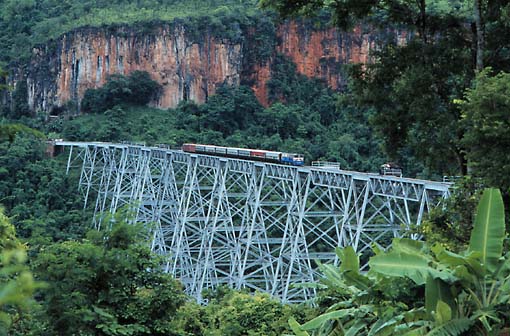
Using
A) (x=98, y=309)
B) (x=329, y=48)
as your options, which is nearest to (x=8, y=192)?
(x=329, y=48)

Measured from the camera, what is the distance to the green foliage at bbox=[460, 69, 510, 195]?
7.64 metres

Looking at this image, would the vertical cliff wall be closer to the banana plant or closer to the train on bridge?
the train on bridge

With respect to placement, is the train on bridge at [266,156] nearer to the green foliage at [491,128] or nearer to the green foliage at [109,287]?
the green foliage at [109,287]

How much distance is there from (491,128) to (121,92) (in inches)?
1967

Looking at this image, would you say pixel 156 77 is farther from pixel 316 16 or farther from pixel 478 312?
pixel 478 312

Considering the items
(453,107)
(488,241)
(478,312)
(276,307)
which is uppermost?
(453,107)

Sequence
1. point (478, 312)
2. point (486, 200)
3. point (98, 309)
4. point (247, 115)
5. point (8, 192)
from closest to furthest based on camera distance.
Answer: point (478, 312)
point (486, 200)
point (98, 309)
point (8, 192)
point (247, 115)

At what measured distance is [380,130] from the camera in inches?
393

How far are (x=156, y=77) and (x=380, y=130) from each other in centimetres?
4793

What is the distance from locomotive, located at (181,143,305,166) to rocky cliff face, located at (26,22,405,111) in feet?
71.7

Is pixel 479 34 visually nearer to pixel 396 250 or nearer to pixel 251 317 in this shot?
pixel 396 250

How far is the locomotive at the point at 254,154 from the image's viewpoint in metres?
27.3

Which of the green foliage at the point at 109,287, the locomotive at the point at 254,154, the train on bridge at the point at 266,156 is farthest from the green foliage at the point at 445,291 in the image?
the locomotive at the point at 254,154

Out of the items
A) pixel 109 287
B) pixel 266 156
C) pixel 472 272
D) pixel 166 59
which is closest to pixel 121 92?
pixel 166 59
